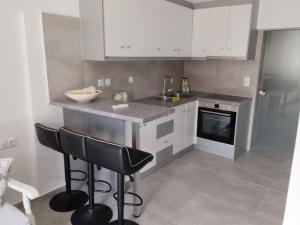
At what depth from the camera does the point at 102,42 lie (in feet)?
8.32

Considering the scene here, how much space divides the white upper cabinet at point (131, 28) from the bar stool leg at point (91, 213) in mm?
1258

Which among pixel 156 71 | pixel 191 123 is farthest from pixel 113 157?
pixel 156 71

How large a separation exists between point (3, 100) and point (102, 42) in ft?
3.55

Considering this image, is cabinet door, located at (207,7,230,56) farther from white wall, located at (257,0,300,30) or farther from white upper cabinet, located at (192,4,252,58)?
white wall, located at (257,0,300,30)

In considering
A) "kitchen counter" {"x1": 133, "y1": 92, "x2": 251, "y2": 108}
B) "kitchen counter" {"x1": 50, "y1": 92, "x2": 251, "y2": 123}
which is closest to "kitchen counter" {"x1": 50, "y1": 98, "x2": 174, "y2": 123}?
"kitchen counter" {"x1": 50, "y1": 92, "x2": 251, "y2": 123}

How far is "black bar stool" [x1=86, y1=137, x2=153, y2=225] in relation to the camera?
1770mm

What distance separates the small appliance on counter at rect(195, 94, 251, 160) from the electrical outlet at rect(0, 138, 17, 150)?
2.55 m

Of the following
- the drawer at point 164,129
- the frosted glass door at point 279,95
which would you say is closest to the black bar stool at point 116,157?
the drawer at point 164,129

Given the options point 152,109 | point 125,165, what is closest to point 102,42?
point 152,109

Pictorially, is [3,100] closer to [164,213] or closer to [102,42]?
[102,42]

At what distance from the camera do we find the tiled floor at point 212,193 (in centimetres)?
234

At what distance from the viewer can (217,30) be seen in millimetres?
3576

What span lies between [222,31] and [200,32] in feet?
1.13

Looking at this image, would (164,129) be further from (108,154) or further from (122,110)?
(108,154)
